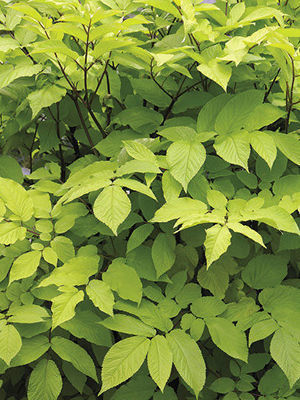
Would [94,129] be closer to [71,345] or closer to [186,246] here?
[186,246]

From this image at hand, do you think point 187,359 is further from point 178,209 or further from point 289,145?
point 289,145

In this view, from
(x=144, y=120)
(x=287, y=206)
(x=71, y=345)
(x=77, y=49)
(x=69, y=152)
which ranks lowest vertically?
(x=71, y=345)

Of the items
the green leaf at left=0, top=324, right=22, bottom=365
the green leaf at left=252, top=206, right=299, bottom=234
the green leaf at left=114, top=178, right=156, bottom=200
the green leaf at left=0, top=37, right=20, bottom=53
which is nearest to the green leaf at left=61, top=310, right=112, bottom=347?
the green leaf at left=0, top=324, right=22, bottom=365

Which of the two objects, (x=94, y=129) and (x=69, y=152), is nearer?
(x=94, y=129)

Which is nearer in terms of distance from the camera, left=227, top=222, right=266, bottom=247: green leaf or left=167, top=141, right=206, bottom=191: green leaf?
left=227, top=222, right=266, bottom=247: green leaf

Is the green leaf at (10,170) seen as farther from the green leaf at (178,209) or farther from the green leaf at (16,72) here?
the green leaf at (178,209)

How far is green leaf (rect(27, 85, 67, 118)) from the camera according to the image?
1.16 m

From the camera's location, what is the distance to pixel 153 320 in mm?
1063

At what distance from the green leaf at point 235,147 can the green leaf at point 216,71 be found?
0.47 ft

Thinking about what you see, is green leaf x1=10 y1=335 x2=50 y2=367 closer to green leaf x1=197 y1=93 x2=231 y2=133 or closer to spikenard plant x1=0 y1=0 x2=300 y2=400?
spikenard plant x1=0 y1=0 x2=300 y2=400

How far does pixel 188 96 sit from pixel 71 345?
735mm

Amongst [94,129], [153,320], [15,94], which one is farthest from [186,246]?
[15,94]

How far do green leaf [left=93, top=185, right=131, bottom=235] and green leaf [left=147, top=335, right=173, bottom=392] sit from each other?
0.28 meters

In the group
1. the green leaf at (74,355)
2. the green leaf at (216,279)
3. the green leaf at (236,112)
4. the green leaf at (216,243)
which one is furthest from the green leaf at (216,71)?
the green leaf at (74,355)
